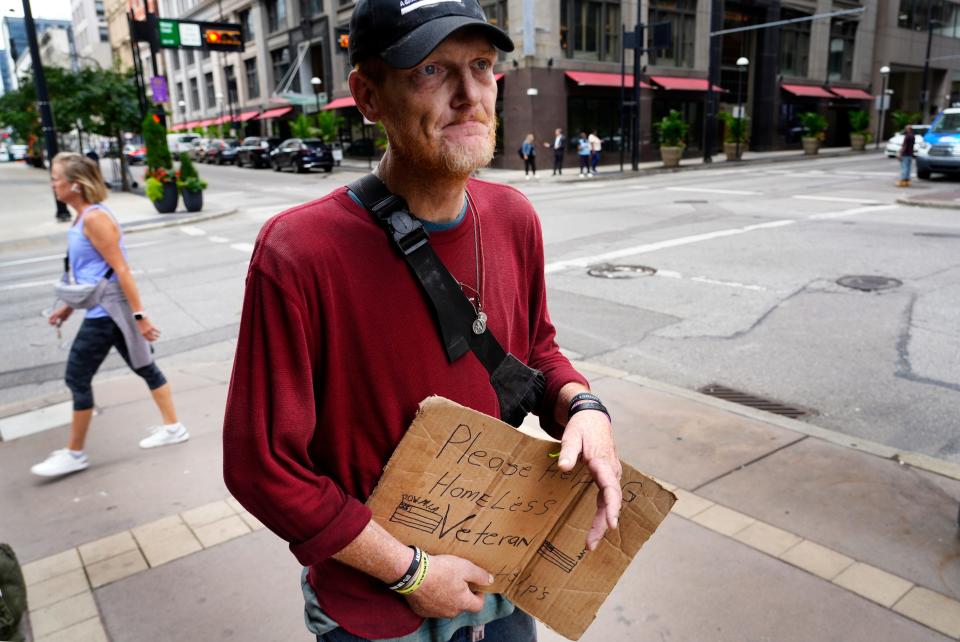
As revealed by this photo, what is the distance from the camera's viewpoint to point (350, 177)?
31.6m

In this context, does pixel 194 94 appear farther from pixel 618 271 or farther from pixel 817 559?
pixel 817 559

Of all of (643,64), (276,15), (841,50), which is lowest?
(643,64)

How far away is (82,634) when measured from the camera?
2.95 m

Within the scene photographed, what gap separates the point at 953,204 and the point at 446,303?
56.0 feet

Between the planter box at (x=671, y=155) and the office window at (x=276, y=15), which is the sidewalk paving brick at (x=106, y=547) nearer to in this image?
the planter box at (x=671, y=155)

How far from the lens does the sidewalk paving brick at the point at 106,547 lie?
137 inches

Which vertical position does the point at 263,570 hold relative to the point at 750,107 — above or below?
below

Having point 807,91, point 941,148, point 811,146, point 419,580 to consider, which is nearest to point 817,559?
point 419,580

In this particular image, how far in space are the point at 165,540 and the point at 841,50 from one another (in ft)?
167

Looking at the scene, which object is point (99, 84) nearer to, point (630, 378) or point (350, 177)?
point (350, 177)

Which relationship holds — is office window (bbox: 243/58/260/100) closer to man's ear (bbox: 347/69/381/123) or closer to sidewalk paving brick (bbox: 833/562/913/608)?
sidewalk paving brick (bbox: 833/562/913/608)

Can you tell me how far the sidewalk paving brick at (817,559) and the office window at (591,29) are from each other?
3184 cm

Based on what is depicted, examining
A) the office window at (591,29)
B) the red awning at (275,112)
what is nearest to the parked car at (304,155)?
the office window at (591,29)

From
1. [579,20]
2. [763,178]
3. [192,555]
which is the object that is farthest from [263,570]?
[579,20]
